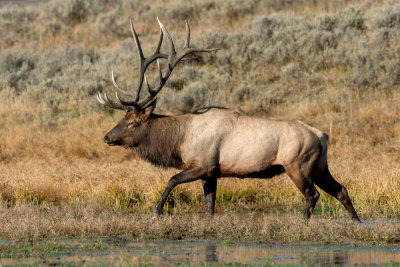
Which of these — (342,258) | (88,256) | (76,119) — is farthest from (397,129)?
(88,256)

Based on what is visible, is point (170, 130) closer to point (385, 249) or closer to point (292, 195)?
point (292, 195)

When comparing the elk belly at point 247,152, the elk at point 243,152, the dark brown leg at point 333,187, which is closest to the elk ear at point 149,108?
the elk at point 243,152

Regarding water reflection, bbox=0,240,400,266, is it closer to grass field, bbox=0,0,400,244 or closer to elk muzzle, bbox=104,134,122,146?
grass field, bbox=0,0,400,244

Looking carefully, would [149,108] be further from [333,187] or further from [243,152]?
[333,187]

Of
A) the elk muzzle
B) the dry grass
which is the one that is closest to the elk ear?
the elk muzzle

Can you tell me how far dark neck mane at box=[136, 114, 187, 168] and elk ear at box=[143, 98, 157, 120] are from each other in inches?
4.6

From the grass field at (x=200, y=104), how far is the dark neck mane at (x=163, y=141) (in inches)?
27.0

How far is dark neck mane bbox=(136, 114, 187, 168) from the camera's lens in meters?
12.1

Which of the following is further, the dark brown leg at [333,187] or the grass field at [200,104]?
the dark brown leg at [333,187]

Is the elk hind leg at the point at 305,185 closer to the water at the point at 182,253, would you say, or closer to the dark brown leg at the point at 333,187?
the dark brown leg at the point at 333,187

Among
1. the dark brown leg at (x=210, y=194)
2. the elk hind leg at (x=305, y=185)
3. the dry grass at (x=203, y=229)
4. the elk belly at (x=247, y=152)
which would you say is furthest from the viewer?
the dark brown leg at (x=210, y=194)

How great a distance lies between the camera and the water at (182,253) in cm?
785

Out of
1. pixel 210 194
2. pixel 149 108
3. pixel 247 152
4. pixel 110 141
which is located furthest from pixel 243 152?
pixel 110 141

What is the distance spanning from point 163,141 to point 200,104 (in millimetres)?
8702
